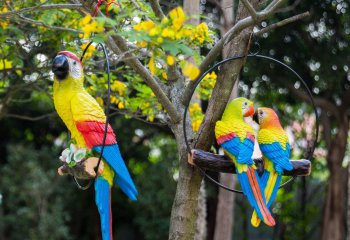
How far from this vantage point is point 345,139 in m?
7.52

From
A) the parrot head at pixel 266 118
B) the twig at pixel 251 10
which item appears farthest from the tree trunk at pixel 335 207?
the twig at pixel 251 10

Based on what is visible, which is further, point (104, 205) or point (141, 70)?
point (141, 70)

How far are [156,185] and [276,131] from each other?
18.3ft

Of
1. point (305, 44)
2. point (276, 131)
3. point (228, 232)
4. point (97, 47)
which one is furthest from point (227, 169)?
point (305, 44)

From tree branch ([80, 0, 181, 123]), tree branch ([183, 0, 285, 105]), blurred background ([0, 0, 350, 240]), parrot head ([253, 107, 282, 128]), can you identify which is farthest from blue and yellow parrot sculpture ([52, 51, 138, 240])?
blurred background ([0, 0, 350, 240])

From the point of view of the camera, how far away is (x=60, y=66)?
8.21ft

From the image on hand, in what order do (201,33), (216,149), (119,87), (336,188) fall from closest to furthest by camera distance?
(201,33) < (119,87) < (216,149) < (336,188)

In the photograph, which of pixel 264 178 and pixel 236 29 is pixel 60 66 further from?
pixel 264 178

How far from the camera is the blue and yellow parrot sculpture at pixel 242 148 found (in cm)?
251

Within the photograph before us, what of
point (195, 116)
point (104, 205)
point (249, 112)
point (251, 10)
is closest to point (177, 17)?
point (251, 10)

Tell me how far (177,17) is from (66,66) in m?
0.64

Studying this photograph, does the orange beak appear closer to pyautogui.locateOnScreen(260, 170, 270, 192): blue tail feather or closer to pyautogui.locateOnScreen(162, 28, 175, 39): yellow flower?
pyautogui.locateOnScreen(260, 170, 270, 192): blue tail feather

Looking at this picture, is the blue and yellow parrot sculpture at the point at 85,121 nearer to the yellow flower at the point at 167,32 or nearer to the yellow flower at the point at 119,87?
the yellow flower at the point at 167,32

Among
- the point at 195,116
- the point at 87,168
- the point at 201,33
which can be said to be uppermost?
the point at 201,33
